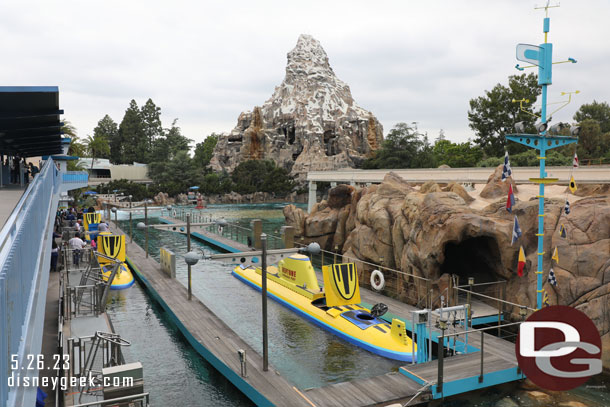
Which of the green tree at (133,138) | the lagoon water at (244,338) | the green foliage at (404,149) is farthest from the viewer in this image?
the green tree at (133,138)

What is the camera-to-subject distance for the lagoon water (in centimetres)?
1441

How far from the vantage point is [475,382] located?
13.5 metres

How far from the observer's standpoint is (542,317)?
Answer: 479 cm

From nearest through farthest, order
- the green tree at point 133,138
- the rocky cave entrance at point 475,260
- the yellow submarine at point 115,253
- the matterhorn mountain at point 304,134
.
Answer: the rocky cave entrance at point 475,260 < the yellow submarine at point 115,253 < the matterhorn mountain at point 304,134 < the green tree at point 133,138

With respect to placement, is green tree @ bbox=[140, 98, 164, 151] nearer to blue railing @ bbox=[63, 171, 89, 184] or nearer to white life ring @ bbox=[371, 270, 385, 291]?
blue railing @ bbox=[63, 171, 89, 184]

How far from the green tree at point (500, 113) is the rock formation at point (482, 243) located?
33345 mm

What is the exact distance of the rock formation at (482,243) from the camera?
16.5 metres

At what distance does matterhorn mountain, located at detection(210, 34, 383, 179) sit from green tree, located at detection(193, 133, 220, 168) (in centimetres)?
1544

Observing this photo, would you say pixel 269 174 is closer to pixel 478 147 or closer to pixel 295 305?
pixel 478 147

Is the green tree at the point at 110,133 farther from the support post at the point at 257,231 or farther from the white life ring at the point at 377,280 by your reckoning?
the white life ring at the point at 377,280

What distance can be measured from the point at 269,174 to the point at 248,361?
268 ft

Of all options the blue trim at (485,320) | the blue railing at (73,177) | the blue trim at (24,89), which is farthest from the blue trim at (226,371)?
the blue railing at (73,177)

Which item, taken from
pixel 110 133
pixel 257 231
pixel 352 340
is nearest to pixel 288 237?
pixel 257 231

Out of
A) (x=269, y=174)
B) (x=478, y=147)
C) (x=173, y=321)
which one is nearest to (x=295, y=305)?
(x=173, y=321)
